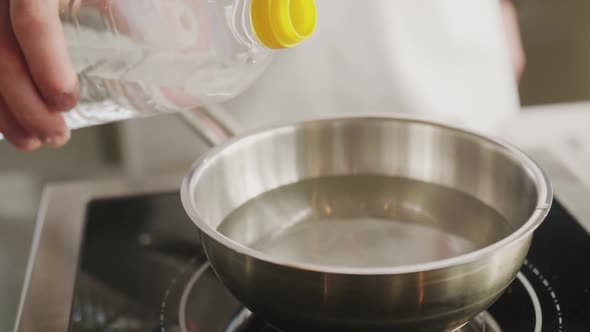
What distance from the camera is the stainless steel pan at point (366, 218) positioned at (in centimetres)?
36

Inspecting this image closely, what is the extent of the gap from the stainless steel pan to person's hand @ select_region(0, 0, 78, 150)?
11 centimetres

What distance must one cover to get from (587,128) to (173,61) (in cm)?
51

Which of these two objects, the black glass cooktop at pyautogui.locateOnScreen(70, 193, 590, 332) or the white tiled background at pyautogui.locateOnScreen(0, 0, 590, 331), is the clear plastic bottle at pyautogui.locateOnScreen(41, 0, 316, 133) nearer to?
the black glass cooktop at pyautogui.locateOnScreen(70, 193, 590, 332)

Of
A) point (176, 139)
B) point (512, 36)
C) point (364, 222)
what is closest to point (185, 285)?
point (364, 222)

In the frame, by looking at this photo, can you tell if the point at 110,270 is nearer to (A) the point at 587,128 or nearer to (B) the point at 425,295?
(B) the point at 425,295

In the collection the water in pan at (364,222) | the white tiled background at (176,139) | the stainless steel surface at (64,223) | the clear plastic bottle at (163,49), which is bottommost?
the white tiled background at (176,139)

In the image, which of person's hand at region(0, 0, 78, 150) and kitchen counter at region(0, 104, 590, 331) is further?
kitchen counter at region(0, 104, 590, 331)

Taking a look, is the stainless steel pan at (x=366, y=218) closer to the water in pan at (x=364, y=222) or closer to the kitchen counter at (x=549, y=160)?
the water in pan at (x=364, y=222)

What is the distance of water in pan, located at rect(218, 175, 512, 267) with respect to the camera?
1.61 feet

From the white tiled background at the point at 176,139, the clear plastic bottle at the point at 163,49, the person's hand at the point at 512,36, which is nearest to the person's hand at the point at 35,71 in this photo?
the clear plastic bottle at the point at 163,49

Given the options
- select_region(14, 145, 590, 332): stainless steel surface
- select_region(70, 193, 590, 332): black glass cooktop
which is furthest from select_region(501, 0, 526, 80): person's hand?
select_region(70, 193, 590, 332): black glass cooktop

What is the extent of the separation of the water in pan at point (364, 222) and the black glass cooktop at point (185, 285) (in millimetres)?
49

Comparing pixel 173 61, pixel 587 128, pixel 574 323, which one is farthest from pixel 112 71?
pixel 587 128

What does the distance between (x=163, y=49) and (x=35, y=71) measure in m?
0.11
